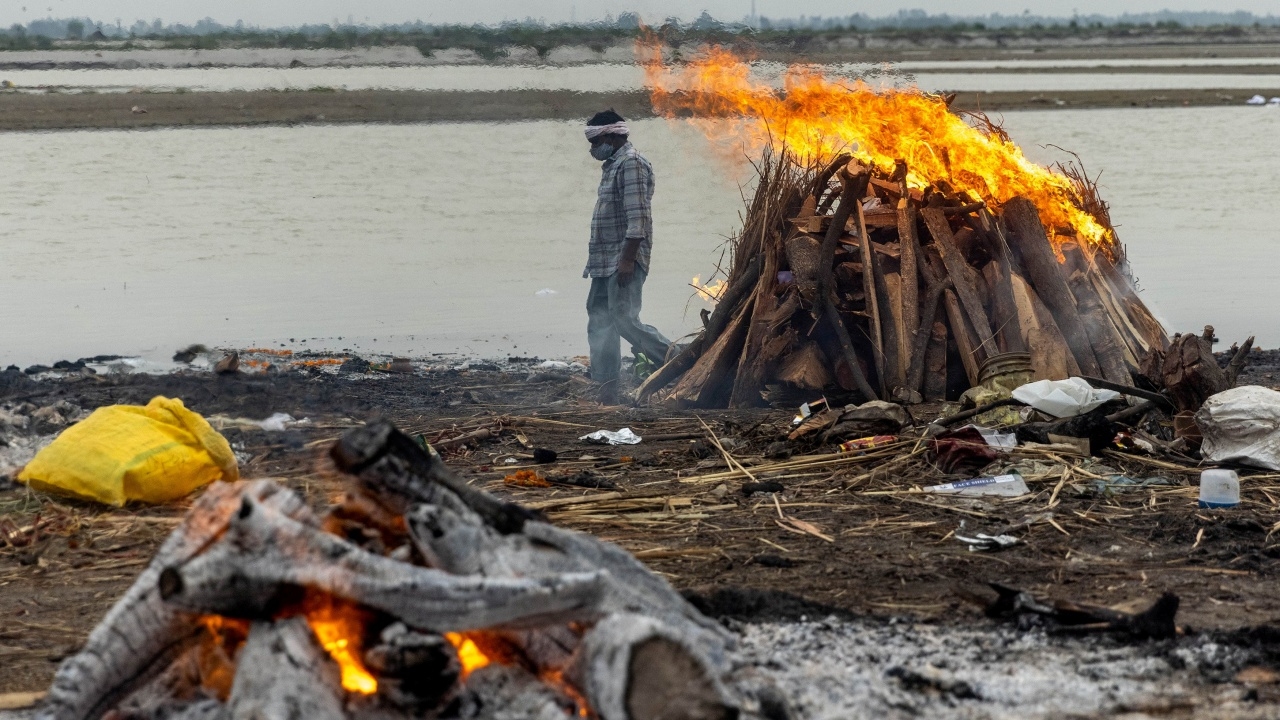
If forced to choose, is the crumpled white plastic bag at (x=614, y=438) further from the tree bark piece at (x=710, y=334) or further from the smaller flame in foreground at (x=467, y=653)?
the smaller flame in foreground at (x=467, y=653)

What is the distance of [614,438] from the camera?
8.14m

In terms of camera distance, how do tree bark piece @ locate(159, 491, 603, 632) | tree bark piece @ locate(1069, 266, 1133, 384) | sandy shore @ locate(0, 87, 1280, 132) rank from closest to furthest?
tree bark piece @ locate(159, 491, 603, 632)
tree bark piece @ locate(1069, 266, 1133, 384)
sandy shore @ locate(0, 87, 1280, 132)

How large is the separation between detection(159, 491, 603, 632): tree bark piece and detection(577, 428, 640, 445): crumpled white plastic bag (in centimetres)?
469

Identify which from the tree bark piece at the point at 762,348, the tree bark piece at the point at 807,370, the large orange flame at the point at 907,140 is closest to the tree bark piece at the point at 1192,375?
the large orange flame at the point at 907,140

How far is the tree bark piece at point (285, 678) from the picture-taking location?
3.17 m

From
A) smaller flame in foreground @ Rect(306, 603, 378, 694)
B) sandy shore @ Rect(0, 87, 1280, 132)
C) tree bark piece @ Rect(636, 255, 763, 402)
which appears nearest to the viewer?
smaller flame in foreground @ Rect(306, 603, 378, 694)

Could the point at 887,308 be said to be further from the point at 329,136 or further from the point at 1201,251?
the point at 329,136

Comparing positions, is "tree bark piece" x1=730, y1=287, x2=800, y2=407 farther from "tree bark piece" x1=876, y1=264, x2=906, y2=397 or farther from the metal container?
the metal container

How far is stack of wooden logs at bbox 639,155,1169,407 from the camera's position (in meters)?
8.73

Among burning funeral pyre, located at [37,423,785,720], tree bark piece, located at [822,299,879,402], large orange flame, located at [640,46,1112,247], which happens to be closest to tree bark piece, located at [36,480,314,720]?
burning funeral pyre, located at [37,423,785,720]

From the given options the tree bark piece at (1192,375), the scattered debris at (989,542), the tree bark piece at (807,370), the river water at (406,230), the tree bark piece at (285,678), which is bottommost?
the river water at (406,230)

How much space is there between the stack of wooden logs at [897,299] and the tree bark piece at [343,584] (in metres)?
5.57

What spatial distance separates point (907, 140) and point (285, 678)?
24.4 feet

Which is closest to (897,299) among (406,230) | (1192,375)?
(1192,375)
